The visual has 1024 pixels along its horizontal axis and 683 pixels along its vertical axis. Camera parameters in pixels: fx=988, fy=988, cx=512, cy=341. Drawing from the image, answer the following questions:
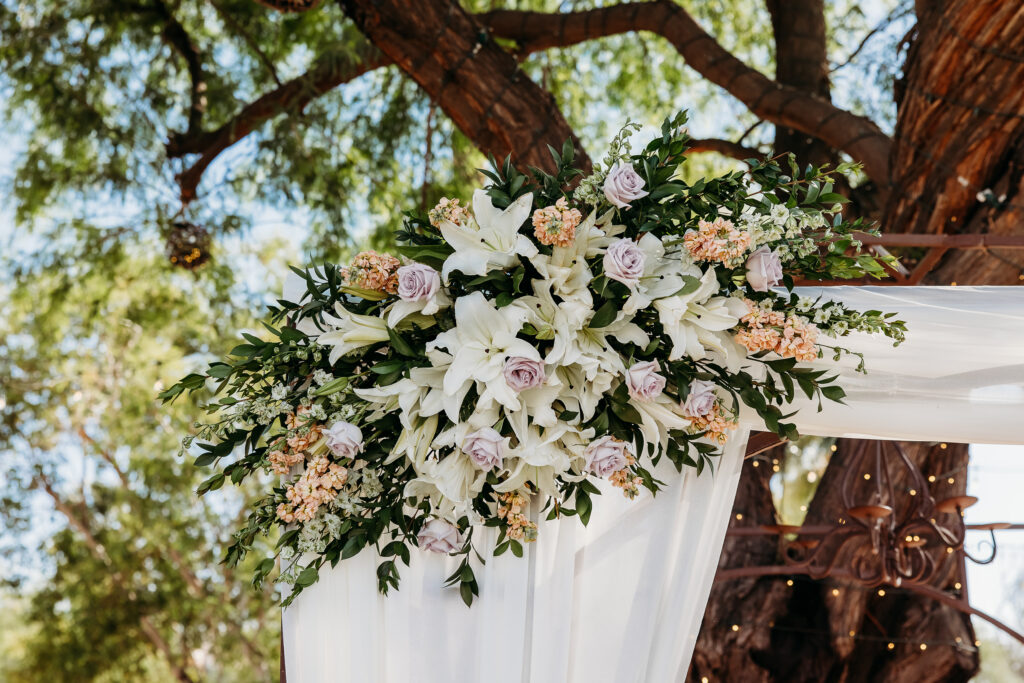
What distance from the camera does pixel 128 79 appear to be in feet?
15.4

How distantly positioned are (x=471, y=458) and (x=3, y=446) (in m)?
6.94

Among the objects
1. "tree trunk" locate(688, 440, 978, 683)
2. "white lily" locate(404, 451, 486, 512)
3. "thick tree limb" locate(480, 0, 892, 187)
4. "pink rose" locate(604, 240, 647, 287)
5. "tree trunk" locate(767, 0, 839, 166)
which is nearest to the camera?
"pink rose" locate(604, 240, 647, 287)

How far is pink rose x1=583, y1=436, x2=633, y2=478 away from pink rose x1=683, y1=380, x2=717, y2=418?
114 millimetres

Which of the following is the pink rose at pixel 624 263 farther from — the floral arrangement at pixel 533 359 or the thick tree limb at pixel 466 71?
the thick tree limb at pixel 466 71

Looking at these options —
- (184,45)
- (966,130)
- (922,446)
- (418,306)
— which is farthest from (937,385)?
(184,45)

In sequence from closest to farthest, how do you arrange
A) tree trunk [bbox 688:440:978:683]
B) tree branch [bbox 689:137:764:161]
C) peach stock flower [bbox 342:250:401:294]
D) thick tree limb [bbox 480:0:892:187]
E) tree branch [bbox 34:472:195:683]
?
1. peach stock flower [bbox 342:250:401:294]
2. tree trunk [bbox 688:440:978:683]
3. thick tree limb [bbox 480:0:892:187]
4. tree branch [bbox 689:137:764:161]
5. tree branch [bbox 34:472:195:683]

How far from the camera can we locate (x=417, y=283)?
1508 millimetres

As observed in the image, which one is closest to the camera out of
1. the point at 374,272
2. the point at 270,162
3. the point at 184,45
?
the point at 374,272

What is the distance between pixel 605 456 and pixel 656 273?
0.96 ft

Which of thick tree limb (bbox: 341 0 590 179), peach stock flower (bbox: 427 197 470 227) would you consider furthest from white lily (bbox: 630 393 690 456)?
thick tree limb (bbox: 341 0 590 179)

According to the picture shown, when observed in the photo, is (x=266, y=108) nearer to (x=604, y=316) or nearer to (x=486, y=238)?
(x=486, y=238)

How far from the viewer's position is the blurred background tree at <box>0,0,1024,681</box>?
299 centimetres

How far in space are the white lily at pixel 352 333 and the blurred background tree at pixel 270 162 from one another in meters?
0.82

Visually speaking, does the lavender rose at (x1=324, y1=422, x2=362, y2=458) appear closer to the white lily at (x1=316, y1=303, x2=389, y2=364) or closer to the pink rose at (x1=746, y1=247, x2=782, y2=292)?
the white lily at (x1=316, y1=303, x2=389, y2=364)
